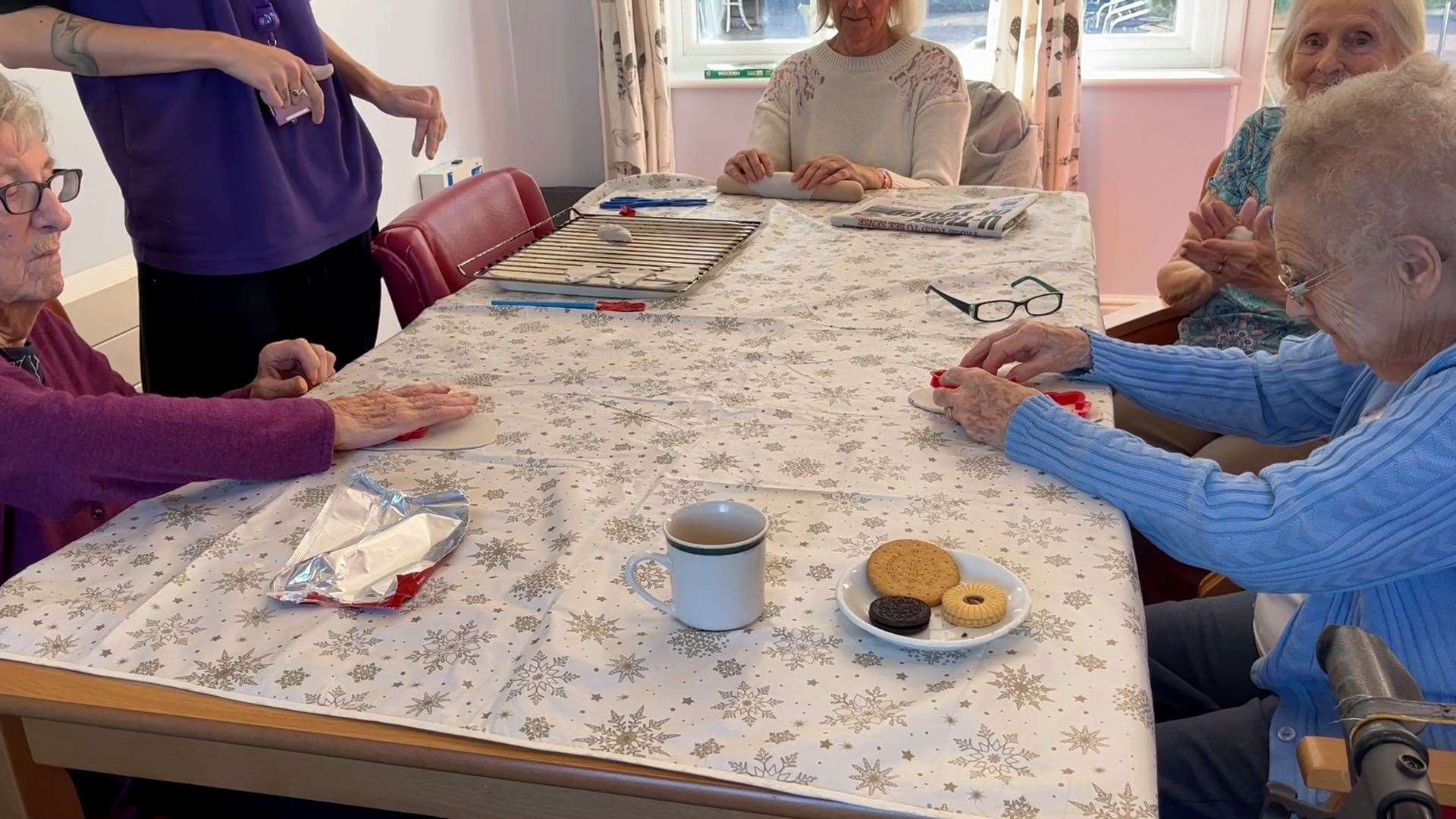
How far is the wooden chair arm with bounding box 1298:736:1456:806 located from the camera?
76cm

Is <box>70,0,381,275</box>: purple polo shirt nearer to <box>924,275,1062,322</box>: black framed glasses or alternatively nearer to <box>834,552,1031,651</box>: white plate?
<box>924,275,1062,322</box>: black framed glasses

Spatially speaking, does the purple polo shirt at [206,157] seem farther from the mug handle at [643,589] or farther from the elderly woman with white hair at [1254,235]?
the elderly woman with white hair at [1254,235]

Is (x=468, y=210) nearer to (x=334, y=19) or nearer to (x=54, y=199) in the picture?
(x=54, y=199)

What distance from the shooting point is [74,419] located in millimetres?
1061

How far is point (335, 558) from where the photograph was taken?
3.32 feet

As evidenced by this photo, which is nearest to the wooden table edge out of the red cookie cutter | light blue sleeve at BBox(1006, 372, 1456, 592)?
light blue sleeve at BBox(1006, 372, 1456, 592)

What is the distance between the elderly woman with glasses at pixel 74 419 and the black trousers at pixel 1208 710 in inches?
33.8

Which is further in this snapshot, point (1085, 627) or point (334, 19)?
point (334, 19)

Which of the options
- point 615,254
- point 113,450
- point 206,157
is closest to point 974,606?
point 113,450

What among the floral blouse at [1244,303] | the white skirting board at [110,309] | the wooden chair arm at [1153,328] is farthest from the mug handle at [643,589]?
the white skirting board at [110,309]

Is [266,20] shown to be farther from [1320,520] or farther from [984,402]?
[1320,520]

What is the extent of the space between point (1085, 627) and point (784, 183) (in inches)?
60.9

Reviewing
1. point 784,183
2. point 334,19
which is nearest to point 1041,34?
point 784,183

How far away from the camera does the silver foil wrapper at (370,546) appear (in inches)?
38.0
